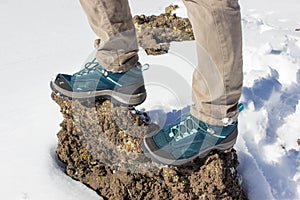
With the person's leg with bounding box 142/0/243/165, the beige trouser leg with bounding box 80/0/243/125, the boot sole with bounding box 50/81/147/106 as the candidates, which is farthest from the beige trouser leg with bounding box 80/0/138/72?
the person's leg with bounding box 142/0/243/165

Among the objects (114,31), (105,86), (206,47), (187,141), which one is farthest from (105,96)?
(206,47)

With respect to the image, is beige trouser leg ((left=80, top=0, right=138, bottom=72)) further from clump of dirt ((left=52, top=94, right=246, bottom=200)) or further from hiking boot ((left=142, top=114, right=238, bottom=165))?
hiking boot ((left=142, top=114, right=238, bottom=165))

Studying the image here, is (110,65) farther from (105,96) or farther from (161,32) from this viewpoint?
(161,32)

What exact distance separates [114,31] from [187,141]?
48cm

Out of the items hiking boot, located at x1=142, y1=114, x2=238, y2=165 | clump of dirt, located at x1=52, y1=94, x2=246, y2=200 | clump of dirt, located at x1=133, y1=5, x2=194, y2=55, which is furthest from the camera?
clump of dirt, located at x1=133, y1=5, x2=194, y2=55

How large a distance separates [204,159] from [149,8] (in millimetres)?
1759

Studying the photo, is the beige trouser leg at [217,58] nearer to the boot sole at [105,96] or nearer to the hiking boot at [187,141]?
the hiking boot at [187,141]

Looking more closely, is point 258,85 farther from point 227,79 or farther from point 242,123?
point 227,79

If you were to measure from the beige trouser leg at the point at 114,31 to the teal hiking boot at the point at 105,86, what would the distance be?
0.12 ft

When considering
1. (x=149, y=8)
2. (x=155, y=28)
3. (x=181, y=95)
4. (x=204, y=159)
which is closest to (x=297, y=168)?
(x=204, y=159)

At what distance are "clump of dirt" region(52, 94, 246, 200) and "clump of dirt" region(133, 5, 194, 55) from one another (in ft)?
2.23

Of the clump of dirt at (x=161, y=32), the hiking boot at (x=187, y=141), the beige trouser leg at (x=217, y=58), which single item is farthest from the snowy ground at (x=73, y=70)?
the beige trouser leg at (x=217, y=58)

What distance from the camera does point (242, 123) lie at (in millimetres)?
1993

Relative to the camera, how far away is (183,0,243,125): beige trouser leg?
4.51 ft
